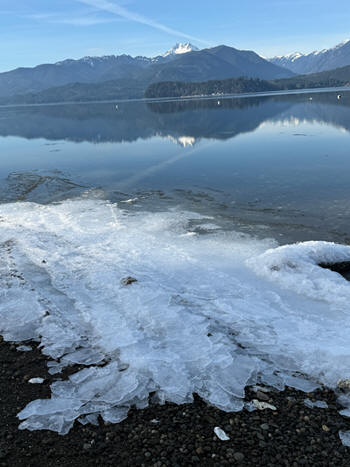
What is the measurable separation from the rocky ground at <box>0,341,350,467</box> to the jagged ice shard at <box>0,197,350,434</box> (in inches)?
13.7

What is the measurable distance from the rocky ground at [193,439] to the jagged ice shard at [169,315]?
0.35 m

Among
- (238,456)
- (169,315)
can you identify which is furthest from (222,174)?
(238,456)

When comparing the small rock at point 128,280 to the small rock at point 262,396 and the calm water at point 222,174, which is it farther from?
the calm water at point 222,174

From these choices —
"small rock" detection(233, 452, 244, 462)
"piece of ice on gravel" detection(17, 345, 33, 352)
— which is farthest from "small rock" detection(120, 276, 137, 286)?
"small rock" detection(233, 452, 244, 462)

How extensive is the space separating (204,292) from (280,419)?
6.35 meters

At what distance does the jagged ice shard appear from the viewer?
8.88 metres

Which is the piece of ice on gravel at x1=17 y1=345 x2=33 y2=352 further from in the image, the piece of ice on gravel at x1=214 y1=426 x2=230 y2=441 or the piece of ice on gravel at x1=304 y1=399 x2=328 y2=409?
the piece of ice on gravel at x1=304 y1=399 x2=328 y2=409

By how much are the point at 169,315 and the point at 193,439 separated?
507 centimetres

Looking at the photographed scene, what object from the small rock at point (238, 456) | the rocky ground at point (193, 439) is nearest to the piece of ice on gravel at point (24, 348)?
the rocky ground at point (193, 439)

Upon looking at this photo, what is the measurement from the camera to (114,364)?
32.0ft

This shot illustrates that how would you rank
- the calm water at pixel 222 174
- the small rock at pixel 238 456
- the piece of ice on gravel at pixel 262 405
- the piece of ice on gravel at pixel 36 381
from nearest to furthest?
the small rock at pixel 238 456 < the piece of ice on gravel at pixel 262 405 < the piece of ice on gravel at pixel 36 381 < the calm water at pixel 222 174

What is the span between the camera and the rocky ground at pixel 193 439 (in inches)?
269

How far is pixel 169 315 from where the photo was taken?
12102 mm

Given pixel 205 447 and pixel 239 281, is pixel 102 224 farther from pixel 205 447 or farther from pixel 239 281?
pixel 205 447
